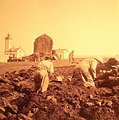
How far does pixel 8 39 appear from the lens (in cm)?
380

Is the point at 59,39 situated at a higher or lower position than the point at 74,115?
higher

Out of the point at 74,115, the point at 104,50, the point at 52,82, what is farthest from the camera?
the point at 104,50

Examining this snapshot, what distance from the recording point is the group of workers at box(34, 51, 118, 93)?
11.2ft

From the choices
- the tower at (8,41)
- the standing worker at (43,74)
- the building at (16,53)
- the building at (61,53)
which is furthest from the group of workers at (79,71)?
the tower at (8,41)

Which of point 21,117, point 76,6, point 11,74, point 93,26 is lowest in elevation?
point 21,117

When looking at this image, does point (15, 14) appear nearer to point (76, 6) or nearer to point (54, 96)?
point (76, 6)

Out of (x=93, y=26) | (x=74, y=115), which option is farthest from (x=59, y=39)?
(x=74, y=115)

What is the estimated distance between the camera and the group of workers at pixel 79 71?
3400 mm

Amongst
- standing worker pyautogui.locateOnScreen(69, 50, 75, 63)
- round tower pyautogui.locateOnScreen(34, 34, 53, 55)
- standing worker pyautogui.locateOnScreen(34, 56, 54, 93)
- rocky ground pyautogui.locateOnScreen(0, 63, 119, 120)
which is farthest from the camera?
round tower pyautogui.locateOnScreen(34, 34, 53, 55)

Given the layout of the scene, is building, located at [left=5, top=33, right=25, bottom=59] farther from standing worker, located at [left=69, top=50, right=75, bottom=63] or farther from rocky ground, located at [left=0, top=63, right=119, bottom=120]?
standing worker, located at [left=69, top=50, right=75, bottom=63]

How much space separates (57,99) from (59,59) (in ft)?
1.89

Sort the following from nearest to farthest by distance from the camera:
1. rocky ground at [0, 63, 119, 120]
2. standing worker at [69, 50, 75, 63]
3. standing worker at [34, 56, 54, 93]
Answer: rocky ground at [0, 63, 119, 120], standing worker at [34, 56, 54, 93], standing worker at [69, 50, 75, 63]

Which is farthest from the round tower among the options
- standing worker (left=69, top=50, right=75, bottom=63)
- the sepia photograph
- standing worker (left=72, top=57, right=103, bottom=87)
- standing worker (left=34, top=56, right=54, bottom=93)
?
standing worker (left=72, top=57, right=103, bottom=87)

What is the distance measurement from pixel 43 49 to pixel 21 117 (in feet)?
3.17
